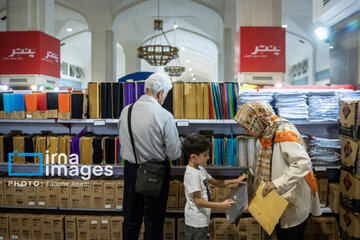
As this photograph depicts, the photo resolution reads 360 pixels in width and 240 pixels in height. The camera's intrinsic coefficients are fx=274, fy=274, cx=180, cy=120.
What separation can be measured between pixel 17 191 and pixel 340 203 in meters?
3.54

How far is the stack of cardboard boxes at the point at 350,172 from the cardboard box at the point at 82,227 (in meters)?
2.68

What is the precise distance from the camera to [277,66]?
18.0 feet

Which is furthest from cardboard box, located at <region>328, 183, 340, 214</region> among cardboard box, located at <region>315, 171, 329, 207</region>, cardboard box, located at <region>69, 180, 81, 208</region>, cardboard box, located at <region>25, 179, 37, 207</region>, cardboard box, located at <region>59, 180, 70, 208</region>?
cardboard box, located at <region>25, 179, 37, 207</region>

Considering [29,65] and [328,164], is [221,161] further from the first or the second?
[29,65]

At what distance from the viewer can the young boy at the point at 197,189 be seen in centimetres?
213

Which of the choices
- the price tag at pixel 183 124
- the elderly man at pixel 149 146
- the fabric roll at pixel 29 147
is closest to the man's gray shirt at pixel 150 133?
the elderly man at pixel 149 146

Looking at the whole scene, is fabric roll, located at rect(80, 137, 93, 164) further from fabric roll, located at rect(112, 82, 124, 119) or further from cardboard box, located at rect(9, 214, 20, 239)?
cardboard box, located at rect(9, 214, 20, 239)

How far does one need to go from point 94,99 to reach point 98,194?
1.07 meters

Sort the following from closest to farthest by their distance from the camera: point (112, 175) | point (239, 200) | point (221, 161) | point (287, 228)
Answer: point (287, 228)
point (239, 200)
point (221, 161)
point (112, 175)

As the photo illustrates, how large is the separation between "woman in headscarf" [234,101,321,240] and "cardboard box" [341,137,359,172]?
68 cm

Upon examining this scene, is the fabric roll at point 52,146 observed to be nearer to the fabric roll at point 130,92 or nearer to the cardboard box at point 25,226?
the cardboard box at point 25,226

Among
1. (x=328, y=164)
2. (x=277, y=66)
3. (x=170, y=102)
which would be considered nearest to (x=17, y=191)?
(x=170, y=102)

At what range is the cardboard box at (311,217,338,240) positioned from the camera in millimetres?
2928

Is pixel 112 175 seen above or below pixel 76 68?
below
